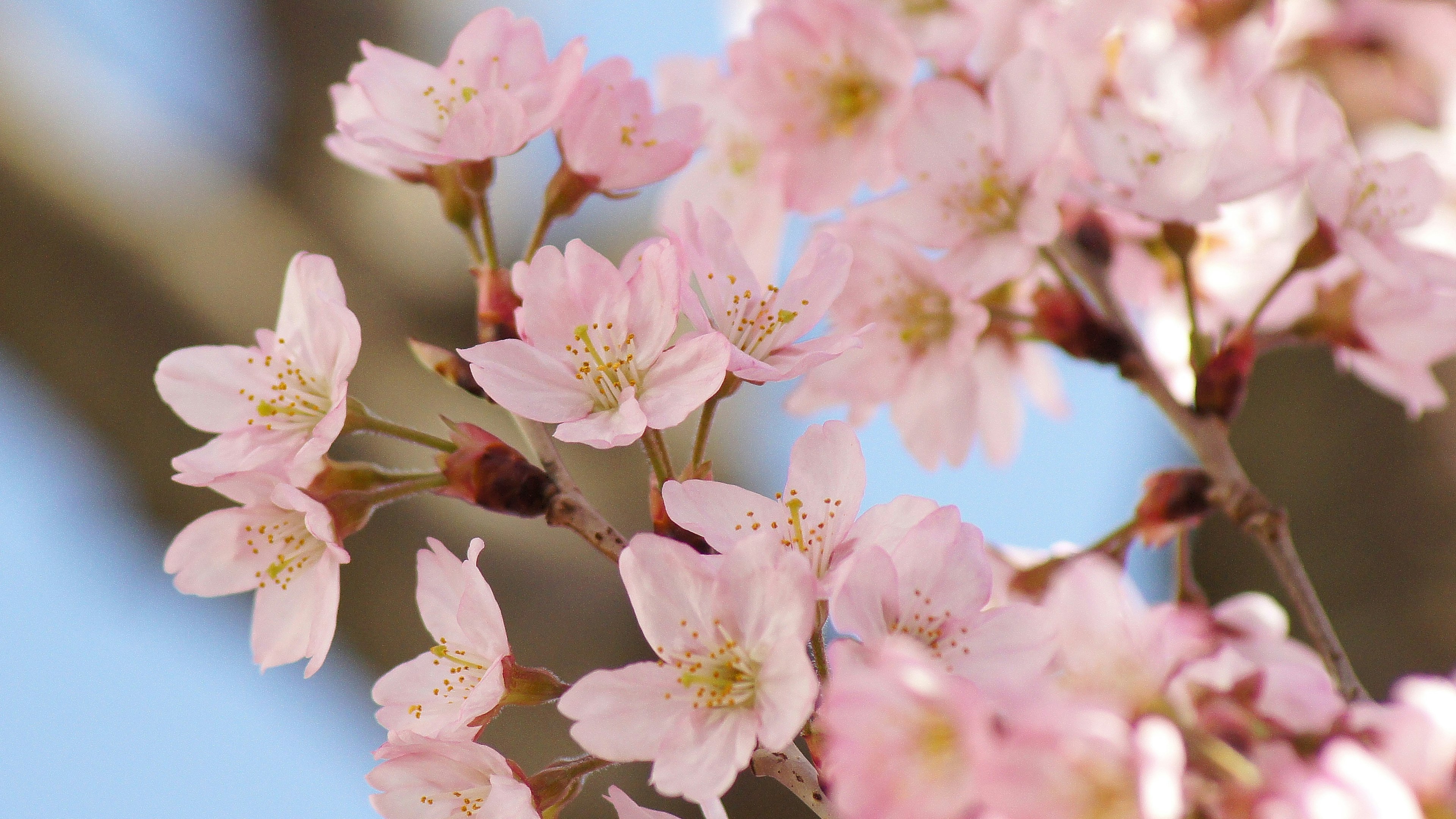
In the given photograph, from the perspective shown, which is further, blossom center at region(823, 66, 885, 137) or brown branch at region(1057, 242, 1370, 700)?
blossom center at region(823, 66, 885, 137)

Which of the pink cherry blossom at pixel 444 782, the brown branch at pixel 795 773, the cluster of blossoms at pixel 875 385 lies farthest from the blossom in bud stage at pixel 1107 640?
the pink cherry blossom at pixel 444 782

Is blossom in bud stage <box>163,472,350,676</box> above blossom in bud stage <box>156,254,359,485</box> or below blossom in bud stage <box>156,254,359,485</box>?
below

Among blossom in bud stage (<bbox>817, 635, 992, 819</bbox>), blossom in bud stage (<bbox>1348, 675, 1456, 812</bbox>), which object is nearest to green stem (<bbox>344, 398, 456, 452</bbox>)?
blossom in bud stage (<bbox>817, 635, 992, 819</bbox>)

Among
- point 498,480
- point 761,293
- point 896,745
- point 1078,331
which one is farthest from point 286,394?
point 1078,331

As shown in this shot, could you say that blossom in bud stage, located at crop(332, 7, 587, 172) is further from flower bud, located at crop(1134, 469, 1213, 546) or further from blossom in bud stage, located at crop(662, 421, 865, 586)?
flower bud, located at crop(1134, 469, 1213, 546)

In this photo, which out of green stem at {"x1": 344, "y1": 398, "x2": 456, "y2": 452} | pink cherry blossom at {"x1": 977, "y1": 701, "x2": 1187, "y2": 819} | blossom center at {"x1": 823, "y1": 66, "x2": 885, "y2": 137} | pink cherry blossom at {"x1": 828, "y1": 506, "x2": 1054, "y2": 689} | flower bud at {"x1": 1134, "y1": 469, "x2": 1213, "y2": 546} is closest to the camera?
pink cherry blossom at {"x1": 977, "y1": 701, "x2": 1187, "y2": 819}

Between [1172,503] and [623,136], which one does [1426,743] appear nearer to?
[1172,503]

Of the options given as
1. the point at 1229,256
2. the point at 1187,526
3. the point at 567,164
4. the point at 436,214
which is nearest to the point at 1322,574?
the point at 1229,256
